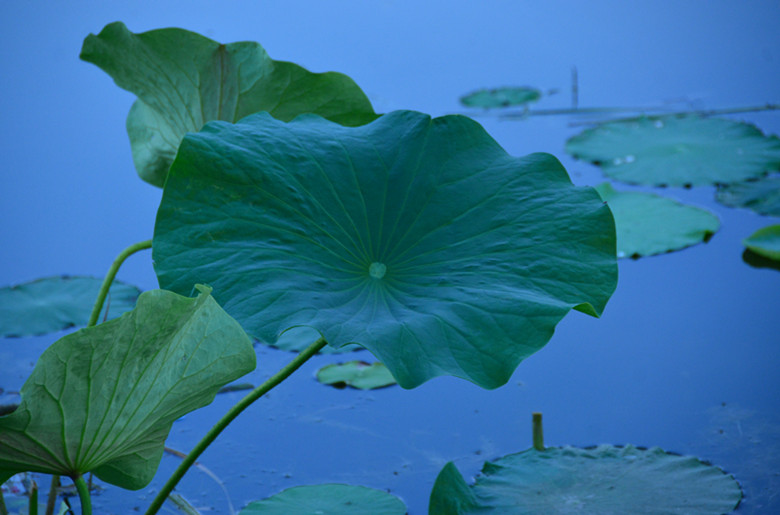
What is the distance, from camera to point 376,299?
0.86m

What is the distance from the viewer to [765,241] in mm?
1767

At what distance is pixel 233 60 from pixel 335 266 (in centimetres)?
39

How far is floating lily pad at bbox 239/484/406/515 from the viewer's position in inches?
39.8

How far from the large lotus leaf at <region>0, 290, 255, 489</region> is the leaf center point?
0.93ft

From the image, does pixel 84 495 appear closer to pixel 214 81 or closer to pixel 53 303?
pixel 214 81

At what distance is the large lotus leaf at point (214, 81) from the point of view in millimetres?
1051

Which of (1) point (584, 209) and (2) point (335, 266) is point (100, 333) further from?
(1) point (584, 209)

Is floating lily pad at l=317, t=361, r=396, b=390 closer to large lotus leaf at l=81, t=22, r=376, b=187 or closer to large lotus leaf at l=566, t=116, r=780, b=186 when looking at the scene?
large lotus leaf at l=81, t=22, r=376, b=187

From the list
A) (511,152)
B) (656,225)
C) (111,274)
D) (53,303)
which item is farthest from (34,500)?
(511,152)

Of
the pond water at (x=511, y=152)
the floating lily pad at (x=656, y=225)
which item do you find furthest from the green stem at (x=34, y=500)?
the floating lily pad at (x=656, y=225)

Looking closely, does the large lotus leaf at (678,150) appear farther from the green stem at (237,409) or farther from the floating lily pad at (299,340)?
the green stem at (237,409)

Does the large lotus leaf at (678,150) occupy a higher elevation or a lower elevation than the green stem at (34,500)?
higher

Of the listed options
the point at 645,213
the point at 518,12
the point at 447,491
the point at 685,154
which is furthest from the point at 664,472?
the point at 518,12

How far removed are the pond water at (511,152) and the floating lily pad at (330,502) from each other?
0.11 ft
